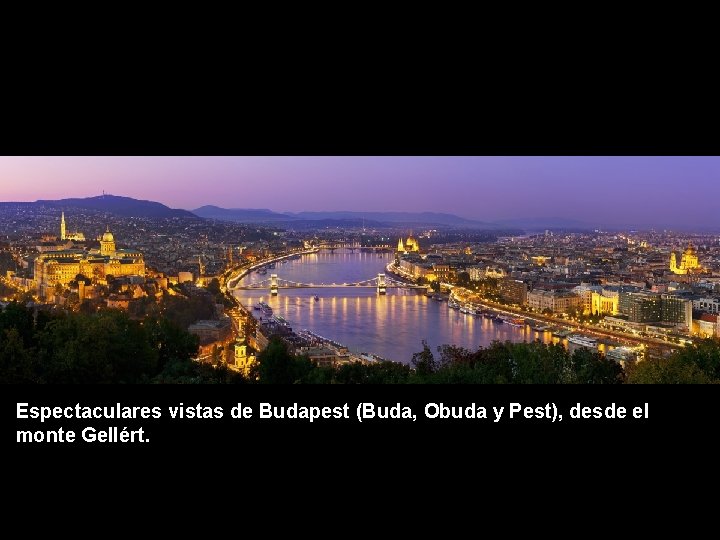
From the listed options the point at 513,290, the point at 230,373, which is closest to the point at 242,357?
the point at 230,373

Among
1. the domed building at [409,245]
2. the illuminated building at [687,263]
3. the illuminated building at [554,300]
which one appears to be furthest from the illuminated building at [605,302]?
the domed building at [409,245]

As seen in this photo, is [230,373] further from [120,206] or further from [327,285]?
[327,285]

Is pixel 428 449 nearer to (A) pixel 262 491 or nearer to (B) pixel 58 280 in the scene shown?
(A) pixel 262 491

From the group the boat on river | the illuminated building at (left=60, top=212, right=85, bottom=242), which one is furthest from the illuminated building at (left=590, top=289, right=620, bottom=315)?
the illuminated building at (left=60, top=212, right=85, bottom=242)

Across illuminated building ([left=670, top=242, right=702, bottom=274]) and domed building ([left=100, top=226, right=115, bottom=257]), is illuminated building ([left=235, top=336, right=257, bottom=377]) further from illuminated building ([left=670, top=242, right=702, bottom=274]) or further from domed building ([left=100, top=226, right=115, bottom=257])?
illuminated building ([left=670, top=242, right=702, bottom=274])

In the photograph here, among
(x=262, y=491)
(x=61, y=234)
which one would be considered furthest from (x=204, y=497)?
(x=61, y=234)

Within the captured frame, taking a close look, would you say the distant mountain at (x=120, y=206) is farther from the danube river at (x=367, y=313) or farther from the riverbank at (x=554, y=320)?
Result: the riverbank at (x=554, y=320)
